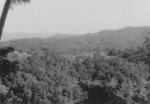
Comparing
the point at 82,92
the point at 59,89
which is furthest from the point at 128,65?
the point at 59,89

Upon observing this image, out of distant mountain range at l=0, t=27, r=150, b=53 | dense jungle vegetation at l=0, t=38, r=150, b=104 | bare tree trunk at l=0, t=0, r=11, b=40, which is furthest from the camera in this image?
distant mountain range at l=0, t=27, r=150, b=53

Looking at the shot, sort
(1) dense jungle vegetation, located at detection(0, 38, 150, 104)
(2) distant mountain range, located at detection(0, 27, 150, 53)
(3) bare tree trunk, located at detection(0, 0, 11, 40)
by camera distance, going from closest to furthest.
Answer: (3) bare tree trunk, located at detection(0, 0, 11, 40), (1) dense jungle vegetation, located at detection(0, 38, 150, 104), (2) distant mountain range, located at detection(0, 27, 150, 53)

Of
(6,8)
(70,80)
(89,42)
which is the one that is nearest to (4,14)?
(6,8)

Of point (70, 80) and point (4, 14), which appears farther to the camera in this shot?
point (70, 80)

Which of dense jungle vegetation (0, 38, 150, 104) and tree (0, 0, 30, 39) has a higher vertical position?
tree (0, 0, 30, 39)

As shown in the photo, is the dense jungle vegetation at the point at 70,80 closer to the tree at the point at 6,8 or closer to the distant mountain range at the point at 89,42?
the tree at the point at 6,8

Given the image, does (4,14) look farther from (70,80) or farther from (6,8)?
(70,80)

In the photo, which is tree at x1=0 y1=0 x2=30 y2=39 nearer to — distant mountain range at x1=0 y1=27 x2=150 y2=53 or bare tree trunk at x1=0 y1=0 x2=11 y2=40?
bare tree trunk at x1=0 y1=0 x2=11 y2=40


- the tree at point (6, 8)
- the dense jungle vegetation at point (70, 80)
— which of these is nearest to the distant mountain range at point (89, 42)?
the dense jungle vegetation at point (70, 80)

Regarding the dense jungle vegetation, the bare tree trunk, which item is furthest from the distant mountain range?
the bare tree trunk
